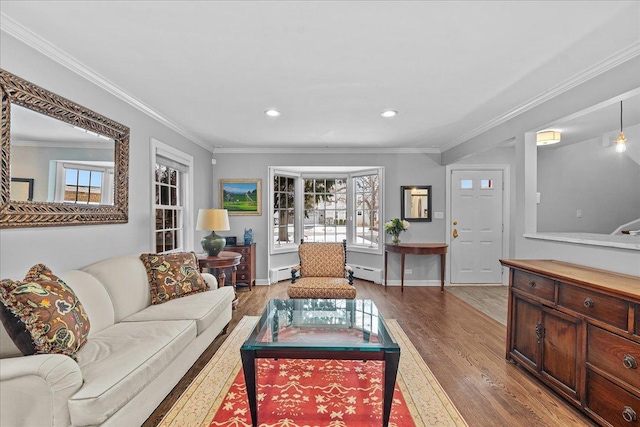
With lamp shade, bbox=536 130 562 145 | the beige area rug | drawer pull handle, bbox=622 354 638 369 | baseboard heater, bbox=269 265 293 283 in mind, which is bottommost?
the beige area rug

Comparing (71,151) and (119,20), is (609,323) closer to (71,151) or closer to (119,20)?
(119,20)

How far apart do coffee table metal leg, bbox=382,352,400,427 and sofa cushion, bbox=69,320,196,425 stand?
134 centimetres

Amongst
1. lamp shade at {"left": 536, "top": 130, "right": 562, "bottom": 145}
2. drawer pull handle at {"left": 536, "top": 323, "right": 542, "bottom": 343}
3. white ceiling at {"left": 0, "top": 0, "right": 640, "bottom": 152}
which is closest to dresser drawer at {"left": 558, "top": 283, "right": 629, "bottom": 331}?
drawer pull handle at {"left": 536, "top": 323, "right": 542, "bottom": 343}

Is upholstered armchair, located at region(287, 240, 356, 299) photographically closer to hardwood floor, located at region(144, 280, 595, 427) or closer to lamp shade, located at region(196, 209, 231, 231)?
hardwood floor, located at region(144, 280, 595, 427)

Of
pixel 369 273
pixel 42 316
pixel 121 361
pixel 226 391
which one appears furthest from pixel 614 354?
pixel 369 273

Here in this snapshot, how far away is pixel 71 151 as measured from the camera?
2.32m

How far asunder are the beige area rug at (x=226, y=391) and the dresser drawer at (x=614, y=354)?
867 millimetres

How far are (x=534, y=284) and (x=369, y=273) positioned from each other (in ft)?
11.0

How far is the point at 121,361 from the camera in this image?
1.66 meters

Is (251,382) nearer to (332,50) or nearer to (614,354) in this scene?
(614,354)

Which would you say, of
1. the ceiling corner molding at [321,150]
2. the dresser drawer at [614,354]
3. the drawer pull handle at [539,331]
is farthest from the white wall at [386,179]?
the dresser drawer at [614,354]

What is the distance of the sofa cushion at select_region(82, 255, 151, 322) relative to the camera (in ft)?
7.82

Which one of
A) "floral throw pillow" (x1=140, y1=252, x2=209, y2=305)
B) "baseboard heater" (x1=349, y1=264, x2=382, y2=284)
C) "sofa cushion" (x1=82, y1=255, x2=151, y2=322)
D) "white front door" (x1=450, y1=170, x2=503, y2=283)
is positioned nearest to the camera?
"sofa cushion" (x1=82, y1=255, x2=151, y2=322)

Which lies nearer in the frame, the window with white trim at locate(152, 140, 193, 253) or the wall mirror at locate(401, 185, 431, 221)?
the window with white trim at locate(152, 140, 193, 253)
